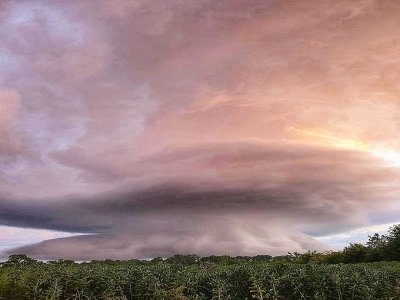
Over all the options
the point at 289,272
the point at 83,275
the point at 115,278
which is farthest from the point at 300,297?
the point at 83,275

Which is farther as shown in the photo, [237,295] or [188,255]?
[188,255]

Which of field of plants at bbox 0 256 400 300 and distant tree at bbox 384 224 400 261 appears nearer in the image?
field of plants at bbox 0 256 400 300

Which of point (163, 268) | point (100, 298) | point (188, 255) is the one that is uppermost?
point (188, 255)

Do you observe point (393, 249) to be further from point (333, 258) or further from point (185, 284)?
point (185, 284)

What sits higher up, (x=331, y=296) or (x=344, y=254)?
(x=344, y=254)

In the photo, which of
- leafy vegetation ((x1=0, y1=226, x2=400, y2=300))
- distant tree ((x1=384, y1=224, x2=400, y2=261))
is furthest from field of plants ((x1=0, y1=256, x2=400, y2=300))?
distant tree ((x1=384, y1=224, x2=400, y2=261))

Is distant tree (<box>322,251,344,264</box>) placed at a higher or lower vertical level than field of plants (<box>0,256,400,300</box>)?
higher

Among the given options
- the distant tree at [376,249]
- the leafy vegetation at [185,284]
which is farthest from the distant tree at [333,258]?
the leafy vegetation at [185,284]

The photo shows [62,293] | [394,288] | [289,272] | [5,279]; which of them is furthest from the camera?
[394,288]

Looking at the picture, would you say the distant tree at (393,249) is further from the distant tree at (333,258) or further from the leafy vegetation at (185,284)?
the leafy vegetation at (185,284)

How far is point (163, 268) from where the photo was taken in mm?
20188

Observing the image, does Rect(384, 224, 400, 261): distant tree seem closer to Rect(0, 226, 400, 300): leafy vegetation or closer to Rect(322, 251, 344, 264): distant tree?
Rect(322, 251, 344, 264): distant tree

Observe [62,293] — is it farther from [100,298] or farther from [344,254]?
[344,254]

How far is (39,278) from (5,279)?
1319 millimetres
